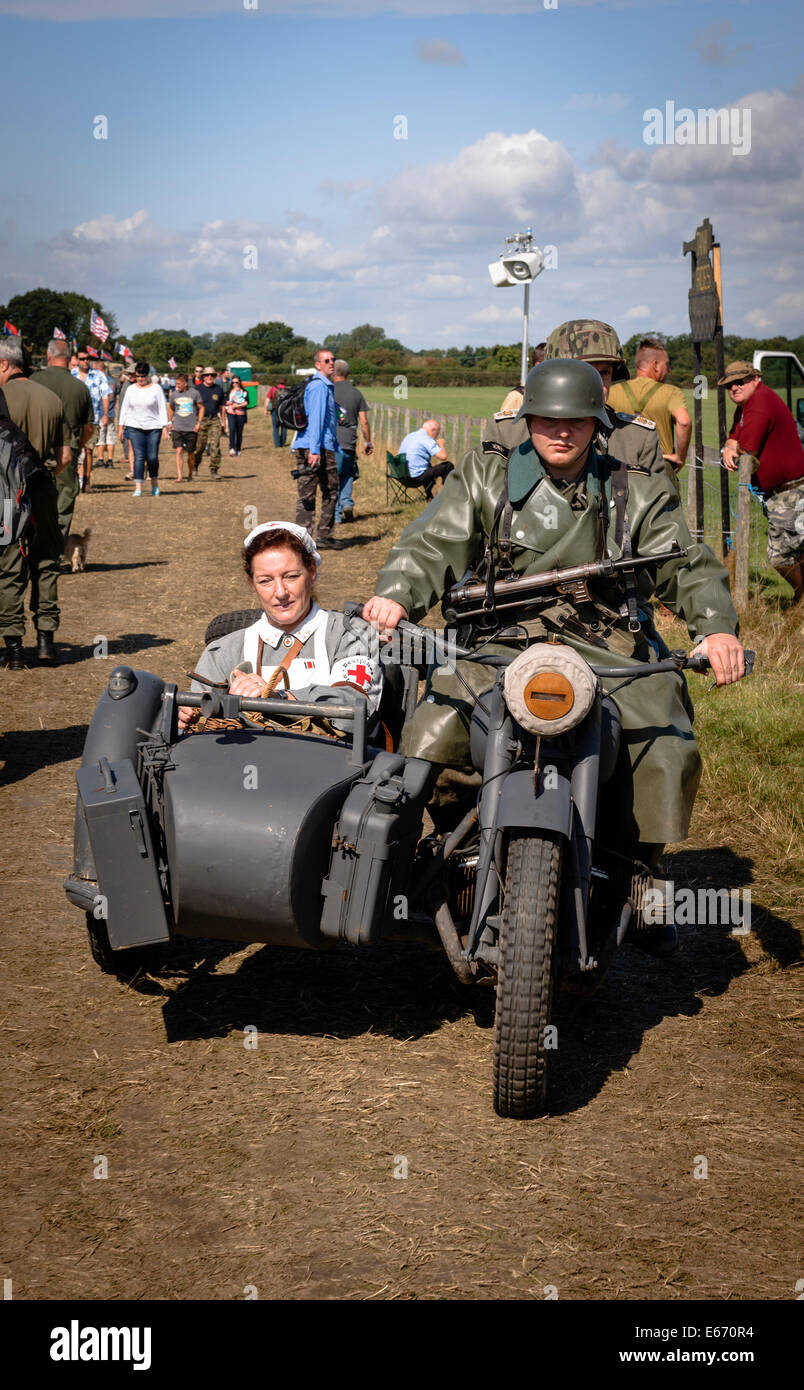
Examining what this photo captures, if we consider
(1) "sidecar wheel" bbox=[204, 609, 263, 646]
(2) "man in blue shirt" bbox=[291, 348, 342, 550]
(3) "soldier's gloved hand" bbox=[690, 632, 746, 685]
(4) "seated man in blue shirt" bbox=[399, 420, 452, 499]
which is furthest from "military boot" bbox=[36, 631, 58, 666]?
(4) "seated man in blue shirt" bbox=[399, 420, 452, 499]

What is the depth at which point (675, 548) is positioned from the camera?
4.02 m

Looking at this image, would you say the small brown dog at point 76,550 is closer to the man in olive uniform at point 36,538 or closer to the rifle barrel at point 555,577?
the man in olive uniform at point 36,538

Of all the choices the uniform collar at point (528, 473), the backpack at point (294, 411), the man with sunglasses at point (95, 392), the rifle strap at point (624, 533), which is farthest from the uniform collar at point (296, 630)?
the man with sunglasses at point (95, 392)

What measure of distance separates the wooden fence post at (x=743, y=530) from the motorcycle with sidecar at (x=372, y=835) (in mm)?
7153

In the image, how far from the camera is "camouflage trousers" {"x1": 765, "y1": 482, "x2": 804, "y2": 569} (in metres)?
10.8

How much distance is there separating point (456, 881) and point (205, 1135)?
1.04 meters

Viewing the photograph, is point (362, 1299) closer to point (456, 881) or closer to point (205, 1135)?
point (205, 1135)

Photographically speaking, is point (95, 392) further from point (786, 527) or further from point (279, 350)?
point (279, 350)

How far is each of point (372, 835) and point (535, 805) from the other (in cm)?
47

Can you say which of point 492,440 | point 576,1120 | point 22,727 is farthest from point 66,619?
point 576,1120

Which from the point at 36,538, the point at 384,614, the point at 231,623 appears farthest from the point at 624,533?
the point at 36,538

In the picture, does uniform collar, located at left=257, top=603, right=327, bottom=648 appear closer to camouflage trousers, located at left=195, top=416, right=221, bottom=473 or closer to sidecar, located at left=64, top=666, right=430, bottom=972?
sidecar, located at left=64, top=666, right=430, bottom=972

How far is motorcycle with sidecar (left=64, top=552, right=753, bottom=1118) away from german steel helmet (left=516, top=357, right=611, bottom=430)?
458 mm

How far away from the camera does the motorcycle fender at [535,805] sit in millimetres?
3607
